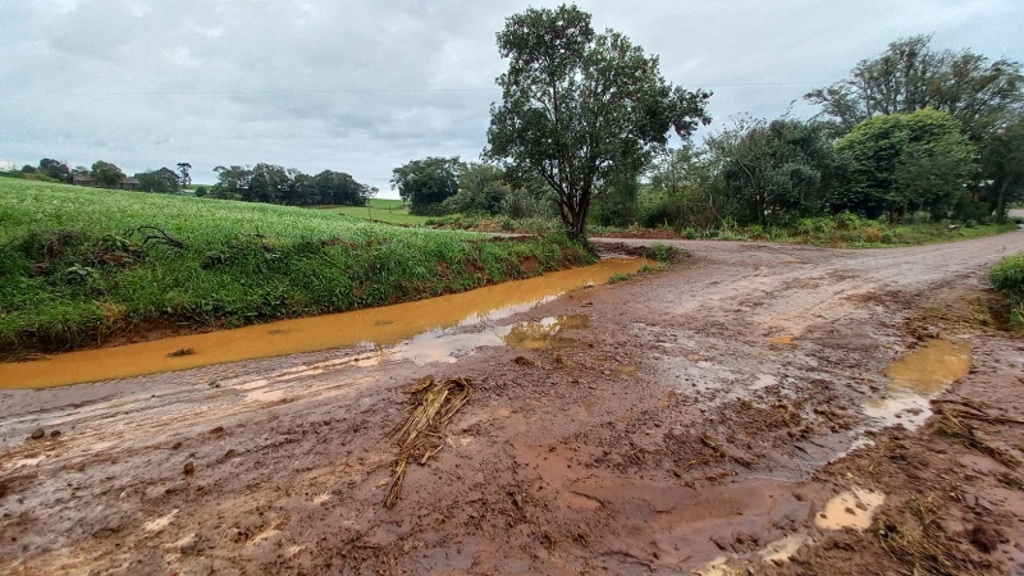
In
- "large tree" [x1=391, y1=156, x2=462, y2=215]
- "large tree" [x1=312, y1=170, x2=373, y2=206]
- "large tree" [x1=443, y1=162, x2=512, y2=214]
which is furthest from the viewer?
"large tree" [x1=312, y1=170, x2=373, y2=206]

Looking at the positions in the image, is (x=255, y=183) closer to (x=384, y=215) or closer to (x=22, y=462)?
(x=384, y=215)

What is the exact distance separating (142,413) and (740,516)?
478cm

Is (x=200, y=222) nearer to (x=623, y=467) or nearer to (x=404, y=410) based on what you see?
(x=404, y=410)

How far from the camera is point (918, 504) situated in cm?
247

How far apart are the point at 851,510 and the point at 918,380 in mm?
2885

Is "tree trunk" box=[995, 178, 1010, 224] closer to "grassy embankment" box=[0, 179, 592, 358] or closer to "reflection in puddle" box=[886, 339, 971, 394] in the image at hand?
"reflection in puddle" box=[886, 339, 971, 394]

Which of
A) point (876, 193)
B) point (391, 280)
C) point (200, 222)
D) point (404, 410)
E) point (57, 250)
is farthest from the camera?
point (876, 193)

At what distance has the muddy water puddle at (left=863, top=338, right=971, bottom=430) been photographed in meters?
3.59

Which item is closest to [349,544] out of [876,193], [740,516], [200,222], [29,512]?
[29,512]

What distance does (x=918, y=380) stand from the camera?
4.30 meters

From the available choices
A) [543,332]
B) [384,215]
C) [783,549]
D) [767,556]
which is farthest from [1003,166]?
[384,215]

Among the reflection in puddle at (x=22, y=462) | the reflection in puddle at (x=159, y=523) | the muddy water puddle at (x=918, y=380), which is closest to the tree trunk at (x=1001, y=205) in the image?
the muddy water puddle at (x=918, y=380)

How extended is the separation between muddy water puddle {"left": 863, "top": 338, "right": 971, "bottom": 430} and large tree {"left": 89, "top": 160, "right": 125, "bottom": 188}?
58.9m

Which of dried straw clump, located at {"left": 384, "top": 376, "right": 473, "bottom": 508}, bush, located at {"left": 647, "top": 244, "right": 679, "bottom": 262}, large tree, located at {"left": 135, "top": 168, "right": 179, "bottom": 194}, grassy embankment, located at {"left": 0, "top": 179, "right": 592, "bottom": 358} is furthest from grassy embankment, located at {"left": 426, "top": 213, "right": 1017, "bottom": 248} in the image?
large tree, located at {"left": 135, "top": 168, "right": 179, "bottom": 194}
